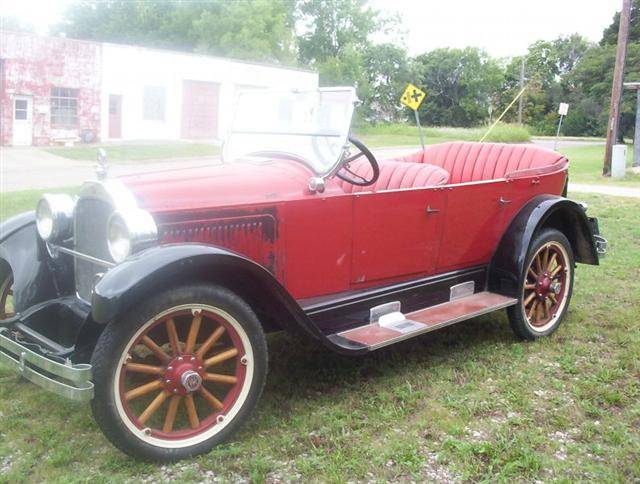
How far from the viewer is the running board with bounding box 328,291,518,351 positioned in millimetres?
3275

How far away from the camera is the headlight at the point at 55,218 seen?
3.29 meters

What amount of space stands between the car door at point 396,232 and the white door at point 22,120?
2156 cm

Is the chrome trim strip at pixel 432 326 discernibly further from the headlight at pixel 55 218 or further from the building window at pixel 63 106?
the building window at pixel 63 106

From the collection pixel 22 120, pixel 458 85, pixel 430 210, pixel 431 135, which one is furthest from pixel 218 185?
pixel 458 85

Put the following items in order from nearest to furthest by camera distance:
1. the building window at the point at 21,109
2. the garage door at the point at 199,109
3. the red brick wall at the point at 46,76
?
the red brick wall at the point at 46,76 → the building window at the point at 21,109 → the garage door at the point at 199,109

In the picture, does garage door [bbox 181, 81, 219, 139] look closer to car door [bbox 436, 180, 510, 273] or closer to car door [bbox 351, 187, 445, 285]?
car door [bbox 436, 180, 510, 273]

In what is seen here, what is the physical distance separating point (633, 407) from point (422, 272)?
135 centimetres

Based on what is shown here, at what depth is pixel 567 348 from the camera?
411 centimetres

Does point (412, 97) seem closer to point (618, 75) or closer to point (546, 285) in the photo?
point (546, 285)

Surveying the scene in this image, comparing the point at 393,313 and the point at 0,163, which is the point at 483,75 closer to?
the point at 0,163

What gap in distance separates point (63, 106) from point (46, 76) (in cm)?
119

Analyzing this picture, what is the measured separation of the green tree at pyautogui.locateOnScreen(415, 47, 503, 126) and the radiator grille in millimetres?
51585

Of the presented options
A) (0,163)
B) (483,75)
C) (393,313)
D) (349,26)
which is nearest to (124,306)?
(393,313)

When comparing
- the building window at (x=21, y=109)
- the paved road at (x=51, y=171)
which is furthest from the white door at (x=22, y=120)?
the paved road at (x=51, y=171)
